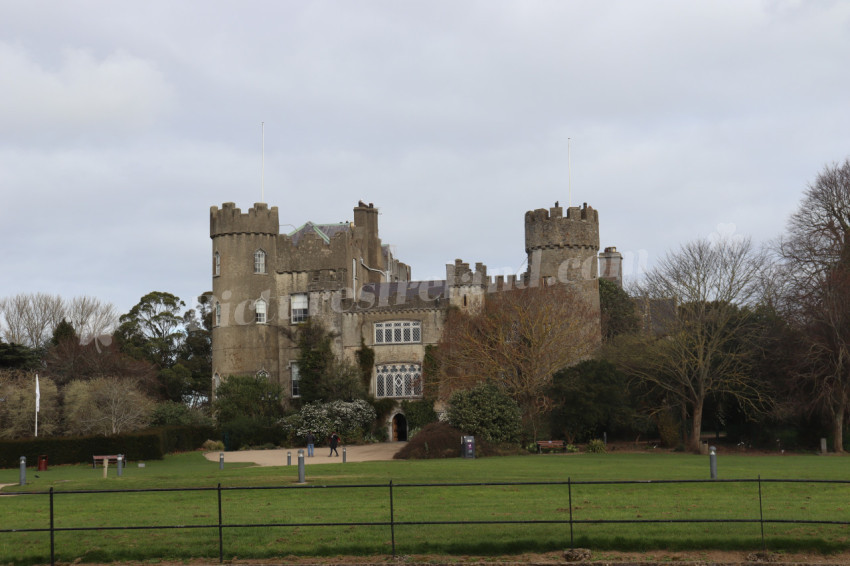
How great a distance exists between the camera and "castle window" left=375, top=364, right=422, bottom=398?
56.0 meters

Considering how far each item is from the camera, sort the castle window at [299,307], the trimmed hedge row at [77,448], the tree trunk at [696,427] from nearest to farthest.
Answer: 1. the trimmed hedge row at [77,448]
2. the tree trunk at [696,427]
3. the castle window at [299,307]

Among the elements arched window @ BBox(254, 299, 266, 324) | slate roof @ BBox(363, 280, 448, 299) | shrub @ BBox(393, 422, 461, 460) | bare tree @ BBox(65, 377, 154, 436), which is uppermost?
slate roof @ BBox(363, 280, 448, 299)

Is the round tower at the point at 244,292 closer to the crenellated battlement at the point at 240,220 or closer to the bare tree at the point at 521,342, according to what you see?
the crenellated battlement at the point at 240,220

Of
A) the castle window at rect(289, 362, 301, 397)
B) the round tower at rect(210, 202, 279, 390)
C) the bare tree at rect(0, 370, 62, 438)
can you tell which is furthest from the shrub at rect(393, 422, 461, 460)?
the round tower at rect(210, 202, 279, 390)

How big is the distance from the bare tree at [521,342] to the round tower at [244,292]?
38.2 feet

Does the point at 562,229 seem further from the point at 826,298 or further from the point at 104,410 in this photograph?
the point at 104,410

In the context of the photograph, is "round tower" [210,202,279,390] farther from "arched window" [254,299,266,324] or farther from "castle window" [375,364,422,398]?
"castle window" [375,364,422,398]

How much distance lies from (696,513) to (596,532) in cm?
283

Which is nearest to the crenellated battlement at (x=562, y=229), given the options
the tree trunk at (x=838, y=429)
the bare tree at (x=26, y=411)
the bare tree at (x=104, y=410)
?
the tree trunk at (x=838, y=429)

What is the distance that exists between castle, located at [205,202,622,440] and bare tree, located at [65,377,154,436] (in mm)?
10347

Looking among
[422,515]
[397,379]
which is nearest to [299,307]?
[397,379]

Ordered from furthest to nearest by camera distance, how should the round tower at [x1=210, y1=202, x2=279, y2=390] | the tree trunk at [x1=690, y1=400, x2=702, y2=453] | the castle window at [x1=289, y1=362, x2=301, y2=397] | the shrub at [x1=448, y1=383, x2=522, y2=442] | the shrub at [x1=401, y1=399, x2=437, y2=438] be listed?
the round tower at [x1=210, y1=202, x2=279, y2=390], the castle window at [x1=289, y1=362, x2=301, y2=397], the shrub at [x1=401, y1=399, x2=437, y2=438], the tree trunk at [x1=690, y1=400, x2=702, y2=453], the shrub at [x1=448, y1=383, x2=522, y2=442]

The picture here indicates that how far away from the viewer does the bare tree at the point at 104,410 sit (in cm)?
4653

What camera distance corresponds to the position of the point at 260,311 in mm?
59156
